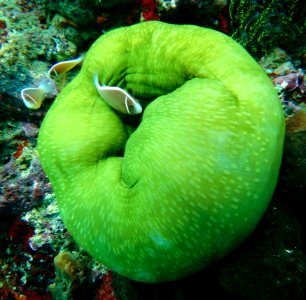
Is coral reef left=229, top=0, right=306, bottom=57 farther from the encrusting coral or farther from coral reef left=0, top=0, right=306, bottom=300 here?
the encrusting coral

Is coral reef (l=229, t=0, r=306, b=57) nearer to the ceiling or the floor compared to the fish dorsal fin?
nearer to the ceiling

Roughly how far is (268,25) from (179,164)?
2.13 metres

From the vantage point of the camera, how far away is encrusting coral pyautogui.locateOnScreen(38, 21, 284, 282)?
1300mm

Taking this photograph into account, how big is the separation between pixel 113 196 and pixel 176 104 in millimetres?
571

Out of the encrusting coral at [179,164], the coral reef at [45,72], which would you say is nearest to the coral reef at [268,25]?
the coral reef at [45,72]

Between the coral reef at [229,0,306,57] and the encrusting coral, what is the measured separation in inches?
51.8

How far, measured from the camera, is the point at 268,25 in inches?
109

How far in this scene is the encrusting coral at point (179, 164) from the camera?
1.30 meters

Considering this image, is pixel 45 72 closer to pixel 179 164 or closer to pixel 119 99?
pixel 119 99

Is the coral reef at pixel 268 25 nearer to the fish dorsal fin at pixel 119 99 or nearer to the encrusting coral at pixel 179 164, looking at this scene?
the encrusting coral at pixel 179 164

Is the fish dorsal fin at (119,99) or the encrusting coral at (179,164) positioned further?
the fish dorsal fin at (119,99)

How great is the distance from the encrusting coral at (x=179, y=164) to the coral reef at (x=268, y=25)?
1315mm

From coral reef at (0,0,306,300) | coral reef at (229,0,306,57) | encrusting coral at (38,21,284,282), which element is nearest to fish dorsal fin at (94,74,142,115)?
encrusting coral at (38,21,284,282)

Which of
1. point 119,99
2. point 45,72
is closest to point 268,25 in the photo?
point 119,99
